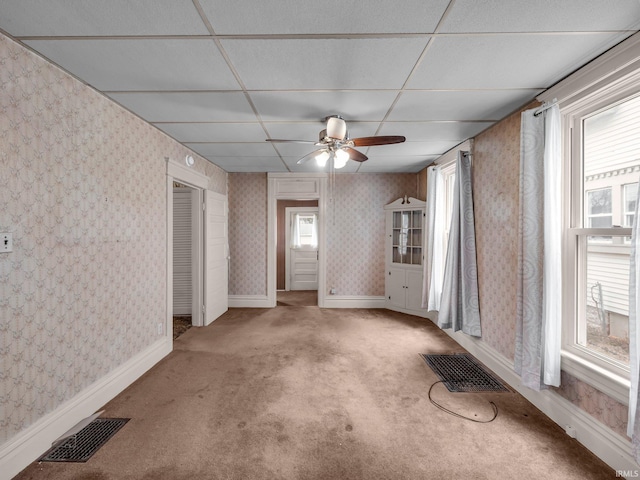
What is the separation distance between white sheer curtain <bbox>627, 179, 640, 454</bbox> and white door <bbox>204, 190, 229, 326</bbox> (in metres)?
4.10

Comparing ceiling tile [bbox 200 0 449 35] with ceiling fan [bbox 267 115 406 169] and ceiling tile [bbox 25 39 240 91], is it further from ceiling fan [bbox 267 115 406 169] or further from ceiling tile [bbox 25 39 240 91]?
ceiling fan [bbox 267 115 406 169]

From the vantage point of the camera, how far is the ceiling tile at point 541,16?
1276mm

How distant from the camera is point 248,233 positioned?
495cm

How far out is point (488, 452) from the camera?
1.69 metres

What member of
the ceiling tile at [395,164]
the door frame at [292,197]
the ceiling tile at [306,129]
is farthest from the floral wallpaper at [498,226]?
the door frame at [292,197]

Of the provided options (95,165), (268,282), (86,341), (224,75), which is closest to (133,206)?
(95,165)

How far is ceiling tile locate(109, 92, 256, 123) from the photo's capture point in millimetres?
2146

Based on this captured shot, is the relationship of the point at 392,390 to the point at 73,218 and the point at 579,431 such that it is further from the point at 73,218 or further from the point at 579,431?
the point at 73,218

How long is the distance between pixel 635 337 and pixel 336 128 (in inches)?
89.7

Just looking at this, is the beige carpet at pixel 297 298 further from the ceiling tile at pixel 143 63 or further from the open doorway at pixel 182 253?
the ceiling tile at pixel 143 63

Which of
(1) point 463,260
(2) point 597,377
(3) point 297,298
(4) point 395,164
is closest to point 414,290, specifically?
(1) point 463,260

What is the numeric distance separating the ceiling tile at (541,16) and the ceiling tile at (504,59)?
0.06 metres

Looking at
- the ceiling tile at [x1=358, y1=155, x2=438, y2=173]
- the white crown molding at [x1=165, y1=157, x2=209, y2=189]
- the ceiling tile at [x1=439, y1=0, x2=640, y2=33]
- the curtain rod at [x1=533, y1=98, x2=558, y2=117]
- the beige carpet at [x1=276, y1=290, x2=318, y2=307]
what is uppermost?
the ceiling tile at [x1=358, y1=155, x2=438, y2=173]

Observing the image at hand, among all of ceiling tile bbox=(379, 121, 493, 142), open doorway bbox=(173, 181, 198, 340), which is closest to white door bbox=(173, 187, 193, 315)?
open doorway bbox=(173, 181, 198, 340)
